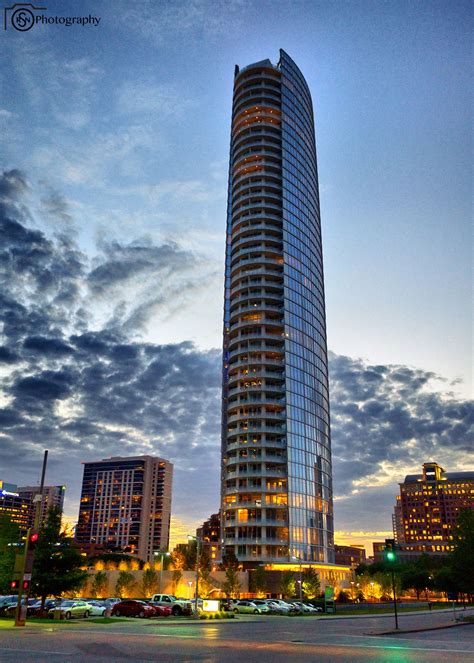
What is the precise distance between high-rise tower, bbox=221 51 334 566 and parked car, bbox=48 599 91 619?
67.9 metres

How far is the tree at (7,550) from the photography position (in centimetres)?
5367

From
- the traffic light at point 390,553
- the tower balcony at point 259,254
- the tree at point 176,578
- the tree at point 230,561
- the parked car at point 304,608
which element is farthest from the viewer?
the tower balcony at point 259,254

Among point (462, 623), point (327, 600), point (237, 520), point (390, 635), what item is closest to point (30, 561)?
point (390, 635)

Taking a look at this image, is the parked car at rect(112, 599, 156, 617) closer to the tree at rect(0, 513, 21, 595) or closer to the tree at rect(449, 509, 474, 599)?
the tree at rect(0, 513, 21, 595)

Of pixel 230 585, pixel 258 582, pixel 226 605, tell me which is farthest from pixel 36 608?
pixel 258 582

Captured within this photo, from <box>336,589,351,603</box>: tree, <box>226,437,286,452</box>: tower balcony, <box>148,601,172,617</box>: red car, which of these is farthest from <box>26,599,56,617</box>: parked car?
<box>226,437,286,452</box>: tower balcony

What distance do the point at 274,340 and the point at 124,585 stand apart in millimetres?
64560

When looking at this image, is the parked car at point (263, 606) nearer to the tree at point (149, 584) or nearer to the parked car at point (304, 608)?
the parked car at point (304, 608)

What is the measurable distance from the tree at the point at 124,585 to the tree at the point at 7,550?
2318 centimetres

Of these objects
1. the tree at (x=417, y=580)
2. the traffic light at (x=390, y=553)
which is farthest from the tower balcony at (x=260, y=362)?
the traffic light at (x=390, y=553)

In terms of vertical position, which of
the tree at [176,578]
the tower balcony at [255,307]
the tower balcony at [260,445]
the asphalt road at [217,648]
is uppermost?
the tower balcony at [255,307]

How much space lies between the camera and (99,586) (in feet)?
283

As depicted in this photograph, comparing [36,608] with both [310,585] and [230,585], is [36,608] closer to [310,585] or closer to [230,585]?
[230,585]

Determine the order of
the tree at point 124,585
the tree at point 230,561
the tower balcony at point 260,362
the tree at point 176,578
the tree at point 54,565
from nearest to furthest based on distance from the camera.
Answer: the tree at point 54,565 < the tree at point 124,585 < the tree at point 176,578 < the tree at point 230,561 < the tower balcony at point 260,362
